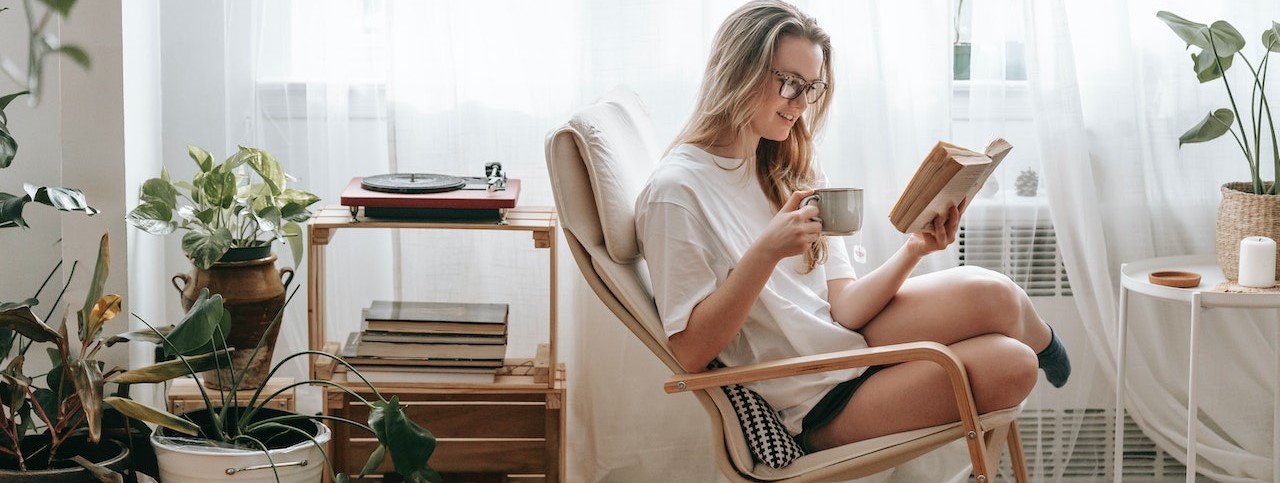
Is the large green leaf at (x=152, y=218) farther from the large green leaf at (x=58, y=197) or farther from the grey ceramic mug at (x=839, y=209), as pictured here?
the grey ceramic mug at (x=839, y=209)

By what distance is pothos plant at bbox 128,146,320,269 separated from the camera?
202 centimetres

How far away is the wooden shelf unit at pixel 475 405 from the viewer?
2.15 m

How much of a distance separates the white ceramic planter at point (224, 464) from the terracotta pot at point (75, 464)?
73mm

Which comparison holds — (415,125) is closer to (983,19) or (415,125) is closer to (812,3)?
(812,3)

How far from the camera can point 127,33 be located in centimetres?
215

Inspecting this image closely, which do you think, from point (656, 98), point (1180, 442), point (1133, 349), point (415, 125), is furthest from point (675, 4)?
point (1180, 442)

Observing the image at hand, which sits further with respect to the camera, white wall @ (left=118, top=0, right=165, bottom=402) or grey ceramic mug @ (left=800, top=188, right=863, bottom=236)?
white wall @ (left=118, top=0, right=165, bottom=402)

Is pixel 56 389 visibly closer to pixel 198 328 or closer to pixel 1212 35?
pixel 198 328

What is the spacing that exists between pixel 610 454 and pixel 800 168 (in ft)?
2.78

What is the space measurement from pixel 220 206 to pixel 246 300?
17 cm

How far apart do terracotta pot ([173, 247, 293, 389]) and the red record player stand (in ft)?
0.68

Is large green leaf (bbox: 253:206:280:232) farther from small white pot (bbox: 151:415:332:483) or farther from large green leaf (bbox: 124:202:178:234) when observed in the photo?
small white pot (bbox: 151:415:332:483)

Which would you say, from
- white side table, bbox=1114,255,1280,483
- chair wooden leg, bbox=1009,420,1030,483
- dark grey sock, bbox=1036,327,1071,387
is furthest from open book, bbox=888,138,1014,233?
white side table, bbox=1114,255,1280,483

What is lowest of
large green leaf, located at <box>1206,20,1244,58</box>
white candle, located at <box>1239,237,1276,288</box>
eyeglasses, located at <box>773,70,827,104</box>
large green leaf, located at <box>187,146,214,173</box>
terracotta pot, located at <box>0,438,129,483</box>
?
terracotta pot, located at <box>0,438,129,483</box>
